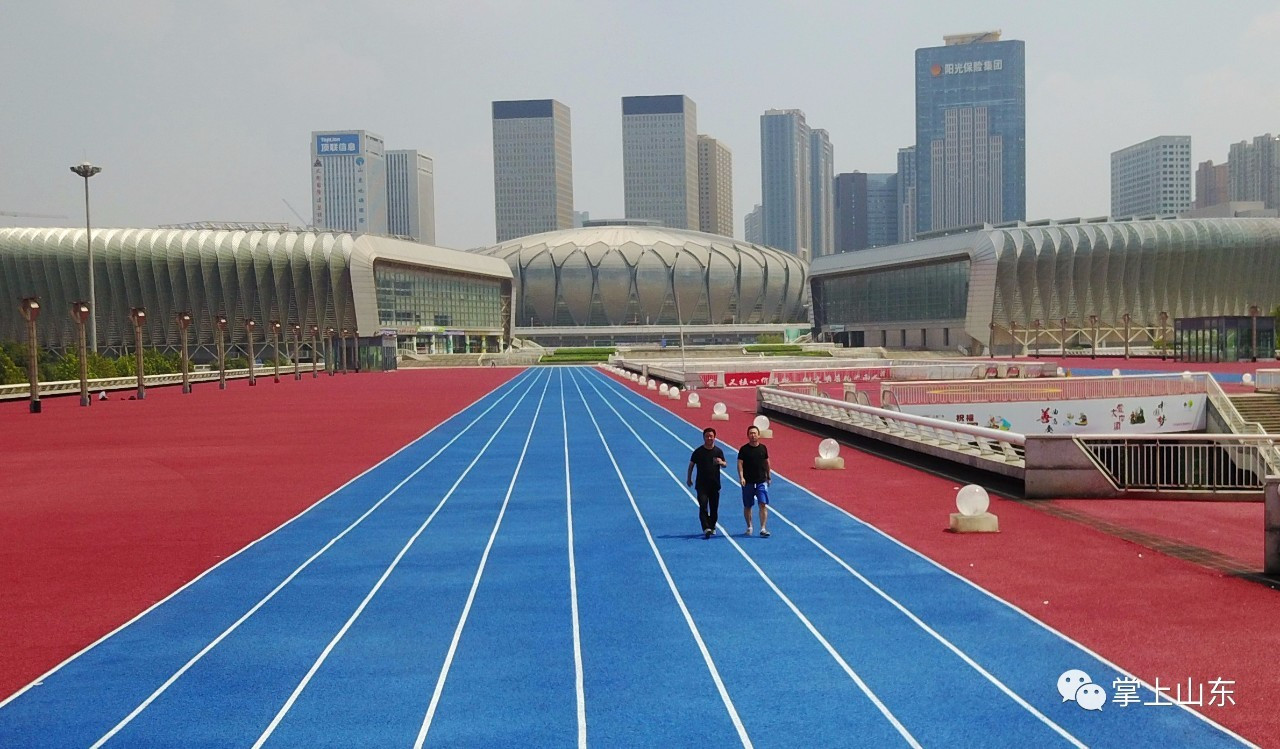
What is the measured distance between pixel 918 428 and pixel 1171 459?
227 inches

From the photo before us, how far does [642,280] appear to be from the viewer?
15312 cm

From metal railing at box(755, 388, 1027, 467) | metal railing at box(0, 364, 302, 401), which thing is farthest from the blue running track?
metal railing at box(0, 364, 302, 401)

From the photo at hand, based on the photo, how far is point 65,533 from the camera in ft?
43.1

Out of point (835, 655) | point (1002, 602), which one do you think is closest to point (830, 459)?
point (1002, 602)

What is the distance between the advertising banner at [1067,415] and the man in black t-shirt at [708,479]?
21.9 meters

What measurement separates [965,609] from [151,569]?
8.47m

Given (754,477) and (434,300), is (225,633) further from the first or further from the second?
(434,300)

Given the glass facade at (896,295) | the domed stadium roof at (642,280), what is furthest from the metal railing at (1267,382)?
the domed stadium roof at (642,280)

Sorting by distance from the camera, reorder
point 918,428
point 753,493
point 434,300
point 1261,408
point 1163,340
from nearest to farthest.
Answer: point 753,493
point 918,428
point 1261,408
point 1163,340
point 434,300

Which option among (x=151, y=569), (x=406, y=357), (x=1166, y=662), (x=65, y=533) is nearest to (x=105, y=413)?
(x=65, y=533)

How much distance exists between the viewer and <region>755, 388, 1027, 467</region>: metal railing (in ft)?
55.0

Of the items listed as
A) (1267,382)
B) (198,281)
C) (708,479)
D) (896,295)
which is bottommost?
(1267,382)

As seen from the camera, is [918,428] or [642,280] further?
[642,280]

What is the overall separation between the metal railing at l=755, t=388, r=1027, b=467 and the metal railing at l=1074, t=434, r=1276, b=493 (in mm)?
1250
